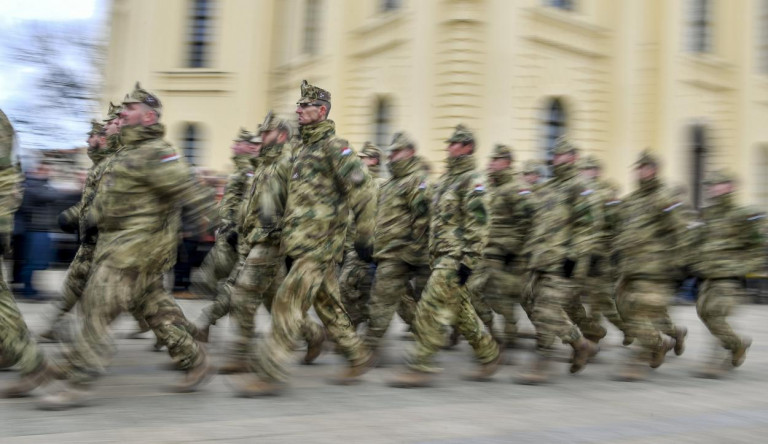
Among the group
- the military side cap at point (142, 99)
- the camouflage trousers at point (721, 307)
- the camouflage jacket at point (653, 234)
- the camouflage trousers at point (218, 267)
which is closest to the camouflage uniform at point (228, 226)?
the camouflage trousers at point (218, 267)

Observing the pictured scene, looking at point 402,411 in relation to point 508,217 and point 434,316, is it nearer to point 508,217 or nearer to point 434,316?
point 434,316

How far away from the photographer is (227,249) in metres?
8.17

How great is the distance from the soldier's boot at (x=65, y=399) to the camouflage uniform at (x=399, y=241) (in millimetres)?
2830

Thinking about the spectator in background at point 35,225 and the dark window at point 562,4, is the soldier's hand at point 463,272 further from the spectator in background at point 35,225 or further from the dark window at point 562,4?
the dark window at point 562,4

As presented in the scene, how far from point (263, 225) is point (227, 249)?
2320 mm

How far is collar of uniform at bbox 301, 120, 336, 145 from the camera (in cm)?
591

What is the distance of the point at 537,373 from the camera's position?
669 cm

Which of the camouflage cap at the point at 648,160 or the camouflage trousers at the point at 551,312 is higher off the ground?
the camouflage cap at the point at 648,160

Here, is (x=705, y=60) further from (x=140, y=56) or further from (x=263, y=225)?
(x=263, y=225)

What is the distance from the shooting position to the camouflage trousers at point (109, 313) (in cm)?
496

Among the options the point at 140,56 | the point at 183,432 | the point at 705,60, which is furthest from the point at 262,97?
the point at 183,432

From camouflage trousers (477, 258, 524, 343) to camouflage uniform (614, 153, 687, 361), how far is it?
99cm

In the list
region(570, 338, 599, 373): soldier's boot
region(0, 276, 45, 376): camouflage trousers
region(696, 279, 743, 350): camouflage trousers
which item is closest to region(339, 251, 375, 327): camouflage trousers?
region(570, 338, 599, 373): soldier's boot

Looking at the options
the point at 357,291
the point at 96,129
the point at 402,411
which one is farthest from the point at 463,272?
the point at 96,129
